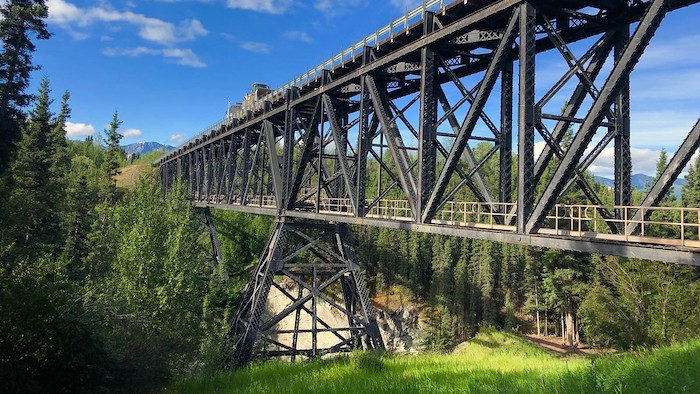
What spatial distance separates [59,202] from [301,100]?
35668mm

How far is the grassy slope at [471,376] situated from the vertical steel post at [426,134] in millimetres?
4548

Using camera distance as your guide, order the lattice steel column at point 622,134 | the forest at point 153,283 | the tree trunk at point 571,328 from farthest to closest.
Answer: the tree trunk at point 571,328 < the forest at point 153,283 < the lattice steel column at point 622,134

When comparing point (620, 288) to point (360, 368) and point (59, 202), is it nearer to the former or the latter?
point (360, 368)

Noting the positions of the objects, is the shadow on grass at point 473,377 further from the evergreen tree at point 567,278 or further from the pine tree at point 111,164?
the pine tree at point 111,164

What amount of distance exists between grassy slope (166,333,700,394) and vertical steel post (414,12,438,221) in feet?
14.9

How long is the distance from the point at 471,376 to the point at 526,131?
5819mm

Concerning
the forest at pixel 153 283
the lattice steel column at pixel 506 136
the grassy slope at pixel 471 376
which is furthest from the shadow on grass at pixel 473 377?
the lattice steel column at pixel 506 136

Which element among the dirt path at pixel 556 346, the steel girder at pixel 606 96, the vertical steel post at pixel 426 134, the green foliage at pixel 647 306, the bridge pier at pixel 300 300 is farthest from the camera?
the dirt path at pixel 556 346

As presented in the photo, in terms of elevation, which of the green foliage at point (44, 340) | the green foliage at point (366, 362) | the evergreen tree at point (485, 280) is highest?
the green foliage at point (44, 340)

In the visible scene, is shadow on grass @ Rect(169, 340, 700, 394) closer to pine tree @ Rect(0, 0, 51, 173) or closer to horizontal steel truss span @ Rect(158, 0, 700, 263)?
horizontal steel truss span @ Rect(158, 0, 700, 263)

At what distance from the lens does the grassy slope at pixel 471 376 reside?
708 cm

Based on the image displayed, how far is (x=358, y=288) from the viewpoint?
2006cm

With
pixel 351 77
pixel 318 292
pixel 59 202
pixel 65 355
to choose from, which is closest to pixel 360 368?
pixel 318 292

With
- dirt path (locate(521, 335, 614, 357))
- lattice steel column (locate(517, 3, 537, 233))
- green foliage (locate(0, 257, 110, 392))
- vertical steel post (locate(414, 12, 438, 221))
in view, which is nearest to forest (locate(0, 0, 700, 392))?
green foliage (locate(0, 257, 110, 392))
